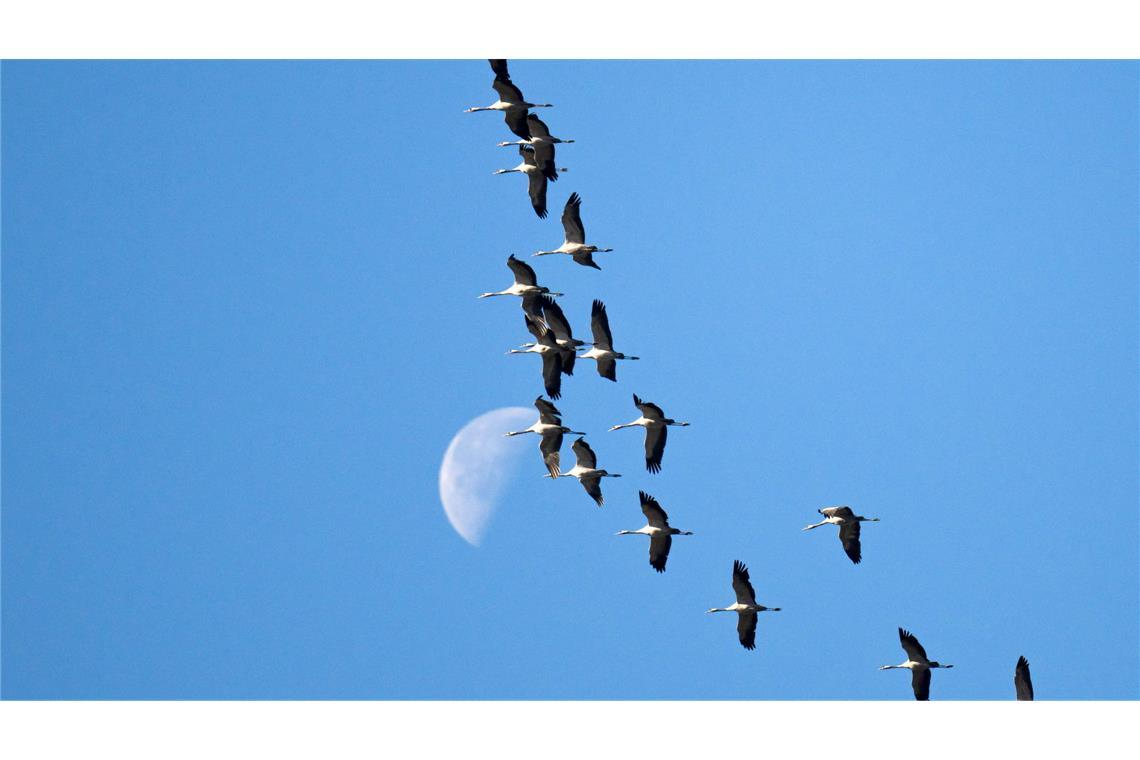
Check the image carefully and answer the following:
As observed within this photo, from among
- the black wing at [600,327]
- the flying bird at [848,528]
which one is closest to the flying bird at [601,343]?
the black wing at [600,327]

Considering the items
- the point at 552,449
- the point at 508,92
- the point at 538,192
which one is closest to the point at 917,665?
the point at 552,449

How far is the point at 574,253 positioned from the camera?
36438mm

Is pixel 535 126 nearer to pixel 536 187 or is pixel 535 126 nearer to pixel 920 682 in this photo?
pixel 536 187

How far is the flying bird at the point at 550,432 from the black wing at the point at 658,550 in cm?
215

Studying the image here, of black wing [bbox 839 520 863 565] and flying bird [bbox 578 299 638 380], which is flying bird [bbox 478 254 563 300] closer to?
flying bird [bbox 578 299 638 380]

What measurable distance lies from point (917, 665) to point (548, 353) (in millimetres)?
8251

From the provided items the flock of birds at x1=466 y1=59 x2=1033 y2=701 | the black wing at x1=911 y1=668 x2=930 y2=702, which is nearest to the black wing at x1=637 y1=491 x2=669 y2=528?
the flock of birds at x1=466 y1=59 x2=1033 y2=701

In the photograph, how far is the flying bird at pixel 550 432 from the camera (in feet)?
123

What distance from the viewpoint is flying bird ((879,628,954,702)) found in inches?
1403

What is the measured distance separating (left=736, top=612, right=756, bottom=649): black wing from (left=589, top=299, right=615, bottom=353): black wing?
13.8ft
